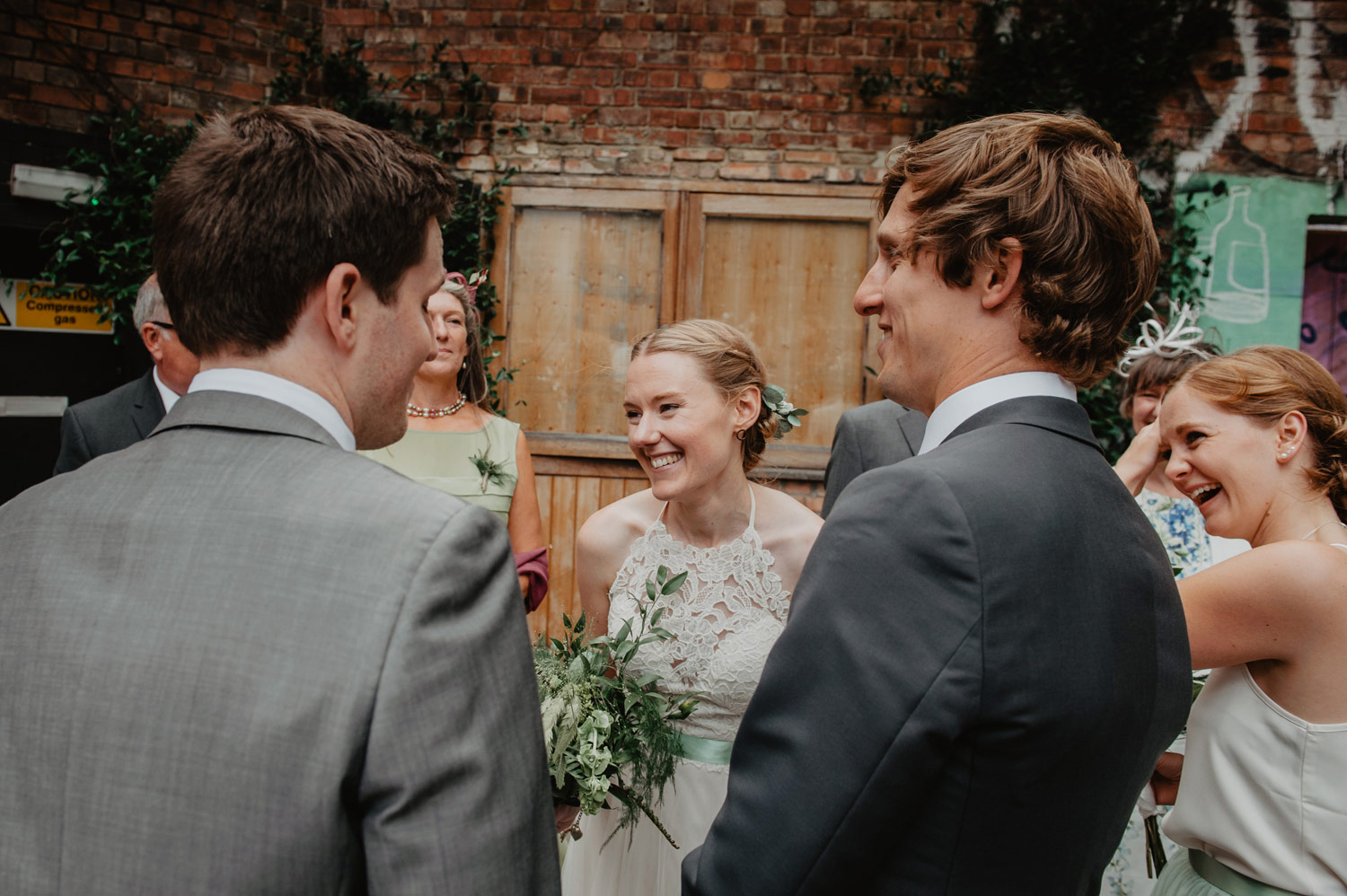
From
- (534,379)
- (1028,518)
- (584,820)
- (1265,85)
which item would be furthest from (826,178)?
(1028,518)

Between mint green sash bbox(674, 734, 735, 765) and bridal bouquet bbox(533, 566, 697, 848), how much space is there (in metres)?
0.09

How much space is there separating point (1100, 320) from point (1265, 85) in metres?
4.93

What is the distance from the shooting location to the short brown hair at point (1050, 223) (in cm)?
117

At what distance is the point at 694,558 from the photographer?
2621mm

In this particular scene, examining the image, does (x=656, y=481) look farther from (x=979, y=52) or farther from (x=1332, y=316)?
(x=1332, y=316)

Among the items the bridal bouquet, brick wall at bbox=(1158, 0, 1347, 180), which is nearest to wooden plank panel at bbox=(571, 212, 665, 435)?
the bridal bouquet

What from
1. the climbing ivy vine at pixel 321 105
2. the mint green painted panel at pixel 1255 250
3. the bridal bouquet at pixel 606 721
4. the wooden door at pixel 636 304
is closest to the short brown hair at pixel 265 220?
the bridal bouquet at pixel 606 721

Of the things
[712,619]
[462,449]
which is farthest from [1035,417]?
[462,449]

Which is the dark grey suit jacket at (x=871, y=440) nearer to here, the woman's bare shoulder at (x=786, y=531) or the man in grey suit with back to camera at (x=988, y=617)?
the woman's bare shoulder at (x=786, y=531)

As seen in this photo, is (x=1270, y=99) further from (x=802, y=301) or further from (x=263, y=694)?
(x=263, y=694)

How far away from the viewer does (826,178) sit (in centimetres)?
508

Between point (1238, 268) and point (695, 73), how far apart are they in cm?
326

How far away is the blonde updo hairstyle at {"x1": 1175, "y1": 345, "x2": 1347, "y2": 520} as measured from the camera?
1888 mm

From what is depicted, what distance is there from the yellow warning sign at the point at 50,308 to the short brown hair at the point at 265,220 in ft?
14.5
